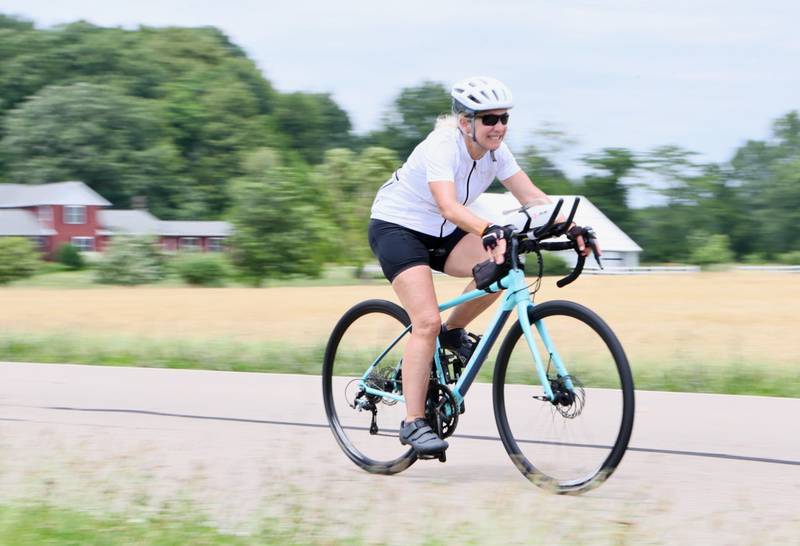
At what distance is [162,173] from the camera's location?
107000 mm

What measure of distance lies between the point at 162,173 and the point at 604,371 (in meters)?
105

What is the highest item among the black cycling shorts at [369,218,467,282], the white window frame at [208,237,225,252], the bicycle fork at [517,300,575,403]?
the black cycling shorts at [369,218,467,282]

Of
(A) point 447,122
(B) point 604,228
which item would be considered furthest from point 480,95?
(B) point 604,228

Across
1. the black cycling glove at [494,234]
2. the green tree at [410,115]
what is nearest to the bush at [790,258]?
the green tree at [410,115]

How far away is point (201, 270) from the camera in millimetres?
57250

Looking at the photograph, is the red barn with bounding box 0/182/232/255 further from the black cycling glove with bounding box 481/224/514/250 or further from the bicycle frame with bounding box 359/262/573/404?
the black cycling glove with bounding box 481/224/514/250

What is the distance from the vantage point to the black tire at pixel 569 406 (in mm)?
4672

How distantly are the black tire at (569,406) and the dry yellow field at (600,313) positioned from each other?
6047 millimetres

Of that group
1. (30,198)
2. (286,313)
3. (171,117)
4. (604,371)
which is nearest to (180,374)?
(604,371)

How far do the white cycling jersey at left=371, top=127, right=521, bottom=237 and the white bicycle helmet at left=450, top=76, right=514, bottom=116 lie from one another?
0.18 metres

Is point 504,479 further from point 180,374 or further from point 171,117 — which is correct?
point 171,117

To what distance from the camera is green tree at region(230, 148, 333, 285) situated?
198 ft

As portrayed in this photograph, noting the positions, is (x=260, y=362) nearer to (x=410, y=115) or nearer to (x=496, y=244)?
(x=496, y=244)

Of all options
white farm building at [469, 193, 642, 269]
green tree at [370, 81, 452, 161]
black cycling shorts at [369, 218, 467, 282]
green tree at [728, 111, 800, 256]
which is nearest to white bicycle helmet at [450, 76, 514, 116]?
black cycling shorts at [369, 218, 467, 282]
